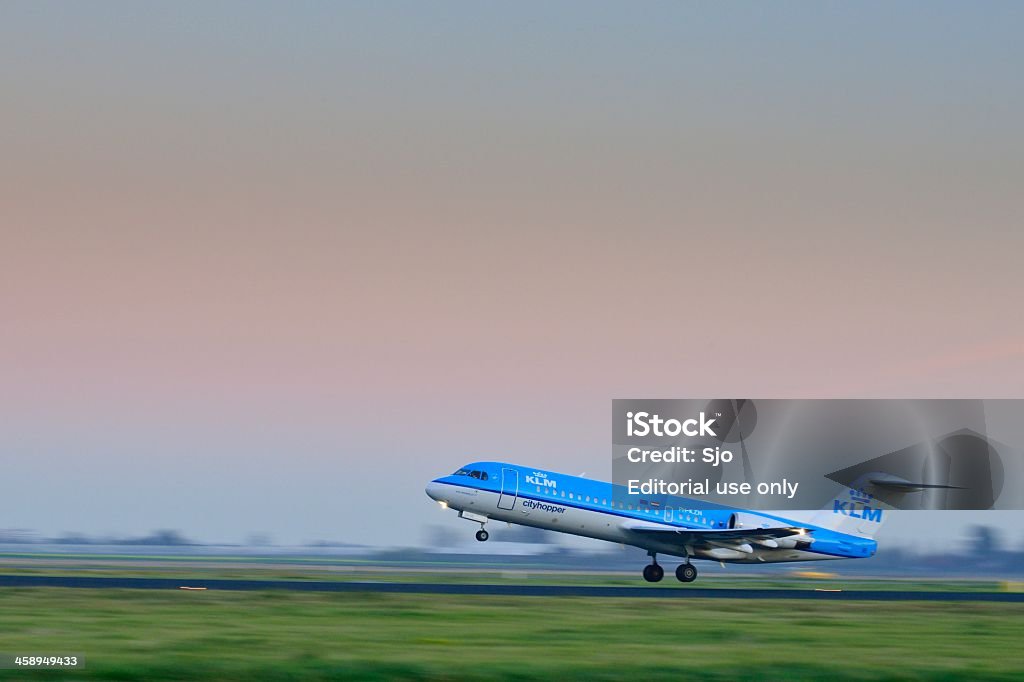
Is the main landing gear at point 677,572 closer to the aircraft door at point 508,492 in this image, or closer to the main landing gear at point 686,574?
the main landing gear at point 686,574

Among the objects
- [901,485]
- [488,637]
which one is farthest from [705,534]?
[488,637]

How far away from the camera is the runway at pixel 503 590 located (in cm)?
3956

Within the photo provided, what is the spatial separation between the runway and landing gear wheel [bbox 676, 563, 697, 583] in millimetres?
2259

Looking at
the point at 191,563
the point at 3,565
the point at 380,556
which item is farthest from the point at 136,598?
the point at 380,556

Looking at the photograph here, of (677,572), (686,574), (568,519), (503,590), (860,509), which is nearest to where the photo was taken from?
(503,590)

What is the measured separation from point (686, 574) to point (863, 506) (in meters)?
9.04

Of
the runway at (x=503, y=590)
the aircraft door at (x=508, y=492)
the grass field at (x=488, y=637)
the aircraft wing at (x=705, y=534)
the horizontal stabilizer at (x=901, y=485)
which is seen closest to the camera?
the grass field at (x=488, y=637)

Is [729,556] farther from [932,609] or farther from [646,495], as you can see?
[932,609]

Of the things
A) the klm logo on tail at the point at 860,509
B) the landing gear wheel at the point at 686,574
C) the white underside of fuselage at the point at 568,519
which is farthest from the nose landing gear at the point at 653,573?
the klm logo on tail at the point at 860,509

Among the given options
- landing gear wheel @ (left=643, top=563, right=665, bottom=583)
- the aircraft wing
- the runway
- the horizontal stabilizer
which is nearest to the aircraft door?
the aircraft wing

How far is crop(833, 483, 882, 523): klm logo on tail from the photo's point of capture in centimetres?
5166

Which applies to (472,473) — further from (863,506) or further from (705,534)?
(863,506)

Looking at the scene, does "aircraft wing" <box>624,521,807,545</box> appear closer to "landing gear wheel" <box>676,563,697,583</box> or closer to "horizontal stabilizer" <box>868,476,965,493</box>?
"landing gear wheel" <box>676,563,697,583</box>

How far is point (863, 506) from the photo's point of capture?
2036 inches
